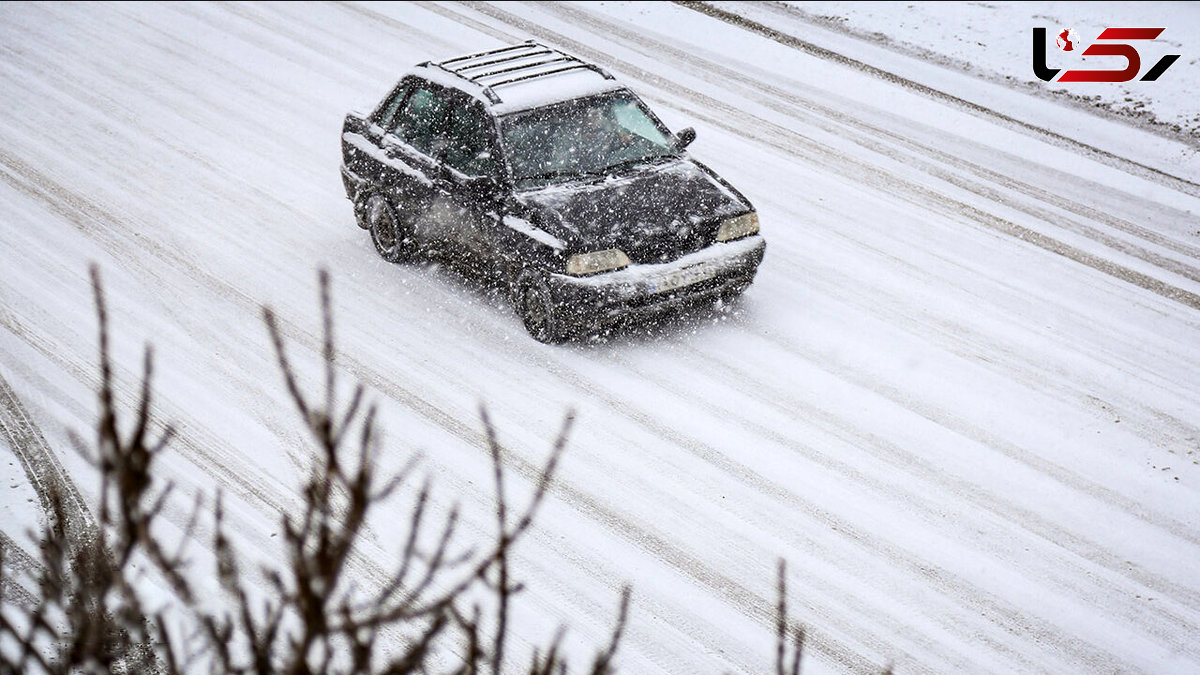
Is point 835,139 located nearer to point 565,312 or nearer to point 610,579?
point 565,312

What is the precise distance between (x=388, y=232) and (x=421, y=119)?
1.02m

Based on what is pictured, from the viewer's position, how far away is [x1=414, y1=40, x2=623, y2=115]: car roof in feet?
31.9

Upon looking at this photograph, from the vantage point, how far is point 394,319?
975cm

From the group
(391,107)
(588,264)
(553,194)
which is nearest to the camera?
(588,264)

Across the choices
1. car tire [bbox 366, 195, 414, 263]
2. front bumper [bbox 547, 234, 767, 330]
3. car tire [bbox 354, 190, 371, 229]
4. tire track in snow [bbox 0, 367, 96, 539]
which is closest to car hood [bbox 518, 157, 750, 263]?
front bumper [bbox 547, 234, 767, 330]

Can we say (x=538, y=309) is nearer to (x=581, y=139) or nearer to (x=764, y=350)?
(x=581, y=139)

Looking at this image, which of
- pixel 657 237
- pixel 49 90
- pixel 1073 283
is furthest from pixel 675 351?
pixel 49 90

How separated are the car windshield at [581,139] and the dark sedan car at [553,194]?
11mm

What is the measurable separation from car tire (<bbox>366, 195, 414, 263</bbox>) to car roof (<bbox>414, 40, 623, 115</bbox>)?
1154 mm

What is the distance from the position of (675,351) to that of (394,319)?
7.30 ft

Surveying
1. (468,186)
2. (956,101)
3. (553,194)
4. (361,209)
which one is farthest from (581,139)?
(956,101)

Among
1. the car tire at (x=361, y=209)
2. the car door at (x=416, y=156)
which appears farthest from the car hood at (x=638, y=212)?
the car tire at (x=361, y=209)

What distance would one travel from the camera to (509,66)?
406 inches

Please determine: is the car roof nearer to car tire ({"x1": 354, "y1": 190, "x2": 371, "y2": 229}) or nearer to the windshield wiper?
the windshield wiper
